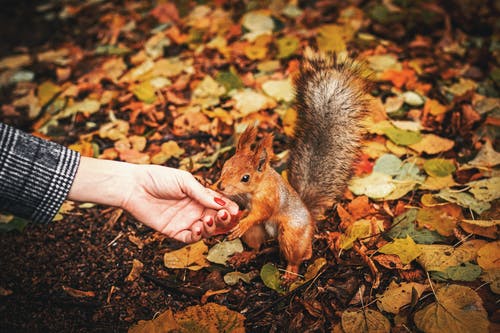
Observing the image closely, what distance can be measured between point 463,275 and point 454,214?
272 mm

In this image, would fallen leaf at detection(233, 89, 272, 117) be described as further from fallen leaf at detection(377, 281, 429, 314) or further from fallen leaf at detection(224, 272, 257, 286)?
fallen leaf at detection(377, 281, 429, 314)

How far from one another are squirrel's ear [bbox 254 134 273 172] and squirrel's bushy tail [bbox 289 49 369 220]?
209mm

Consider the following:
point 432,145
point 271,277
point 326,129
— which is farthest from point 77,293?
point 432,145

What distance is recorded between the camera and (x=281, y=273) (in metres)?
1.38

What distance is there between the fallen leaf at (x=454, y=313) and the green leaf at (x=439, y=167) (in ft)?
1.69

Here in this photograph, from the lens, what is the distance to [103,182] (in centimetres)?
130

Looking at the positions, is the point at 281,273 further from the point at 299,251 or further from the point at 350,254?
the point at 350,254

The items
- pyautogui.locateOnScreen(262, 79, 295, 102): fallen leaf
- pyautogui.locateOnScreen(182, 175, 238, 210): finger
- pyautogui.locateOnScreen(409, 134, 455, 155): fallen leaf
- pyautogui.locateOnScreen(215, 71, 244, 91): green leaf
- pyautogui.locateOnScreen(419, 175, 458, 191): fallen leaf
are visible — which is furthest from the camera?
pyautogui.locateOnScreen(215, 71, 244, 91): green leaf

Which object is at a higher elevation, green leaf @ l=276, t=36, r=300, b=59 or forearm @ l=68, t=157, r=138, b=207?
green leaf @ l=276, t=36, r=300, b=59

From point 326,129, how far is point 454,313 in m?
0.68

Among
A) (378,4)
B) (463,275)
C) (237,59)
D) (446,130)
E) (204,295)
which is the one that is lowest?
(204,295)

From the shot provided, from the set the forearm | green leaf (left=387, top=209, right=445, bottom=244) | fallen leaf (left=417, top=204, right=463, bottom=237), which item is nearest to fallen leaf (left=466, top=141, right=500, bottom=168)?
fallen leaf (left=417, top=204, right=463, bottom=237)

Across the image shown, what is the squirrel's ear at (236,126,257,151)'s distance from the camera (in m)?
1.24

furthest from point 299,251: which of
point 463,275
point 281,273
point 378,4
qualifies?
point 378,4
